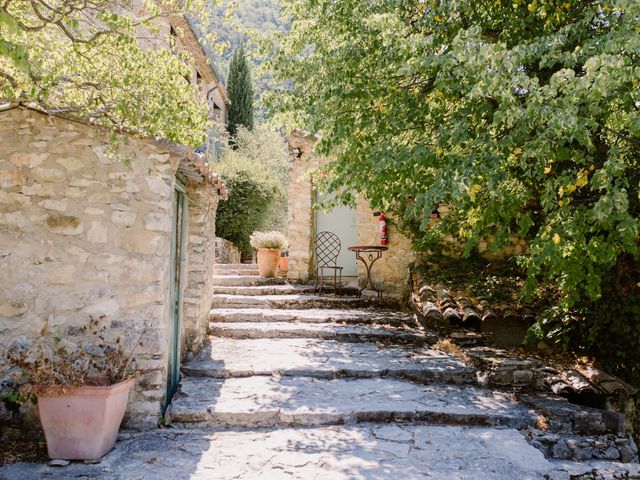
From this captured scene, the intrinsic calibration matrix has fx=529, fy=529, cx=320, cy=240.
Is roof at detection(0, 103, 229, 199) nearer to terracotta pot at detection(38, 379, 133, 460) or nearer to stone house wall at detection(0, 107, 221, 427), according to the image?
stone house wall at detection(0, 107, 221, 427)

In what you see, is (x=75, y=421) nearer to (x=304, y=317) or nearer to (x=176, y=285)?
(x=176, y=285)

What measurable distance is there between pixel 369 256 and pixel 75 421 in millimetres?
7046

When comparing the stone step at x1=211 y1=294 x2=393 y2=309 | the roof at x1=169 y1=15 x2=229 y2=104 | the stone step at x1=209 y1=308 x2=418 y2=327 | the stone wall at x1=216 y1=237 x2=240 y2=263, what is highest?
the roof at x1=169 y1=15 x2=229 y2=104

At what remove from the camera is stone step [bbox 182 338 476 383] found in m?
5.79

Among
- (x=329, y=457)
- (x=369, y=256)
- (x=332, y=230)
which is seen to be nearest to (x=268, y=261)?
(x=332, y=230)

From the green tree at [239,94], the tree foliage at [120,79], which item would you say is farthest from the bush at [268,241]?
the green tree at [239,94]

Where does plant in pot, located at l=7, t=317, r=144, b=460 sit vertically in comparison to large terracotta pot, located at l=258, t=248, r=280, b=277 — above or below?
below

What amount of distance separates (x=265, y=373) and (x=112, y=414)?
6.82 feet

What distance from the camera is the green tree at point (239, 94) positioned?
2125 centimetres

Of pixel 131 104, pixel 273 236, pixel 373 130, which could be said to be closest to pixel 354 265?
pixel 273 236

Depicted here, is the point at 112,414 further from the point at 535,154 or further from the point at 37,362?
the point at 535,154

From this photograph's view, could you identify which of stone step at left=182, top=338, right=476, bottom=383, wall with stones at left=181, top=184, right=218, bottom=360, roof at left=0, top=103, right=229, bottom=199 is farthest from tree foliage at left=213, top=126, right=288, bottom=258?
roof at left=0, top=103, right=229, bottom=199

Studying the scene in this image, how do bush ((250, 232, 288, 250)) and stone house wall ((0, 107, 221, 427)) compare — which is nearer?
stone house wall ((0, 107, 221, 427))

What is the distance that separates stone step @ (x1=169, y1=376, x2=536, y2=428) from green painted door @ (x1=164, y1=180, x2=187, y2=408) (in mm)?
159
